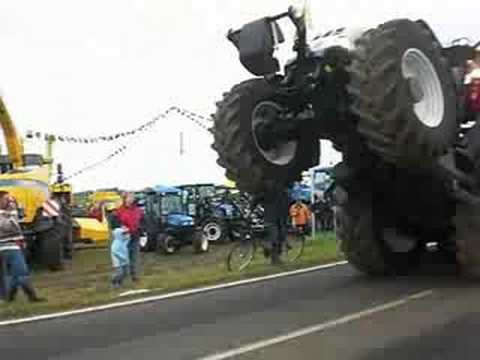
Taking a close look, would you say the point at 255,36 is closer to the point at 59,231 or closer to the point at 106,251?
the point at 59,231

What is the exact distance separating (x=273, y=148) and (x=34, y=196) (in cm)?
997

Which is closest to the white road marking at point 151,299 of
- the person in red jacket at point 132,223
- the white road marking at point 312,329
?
the person in red jacket at point 132,223

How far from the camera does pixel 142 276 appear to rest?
1898 cm

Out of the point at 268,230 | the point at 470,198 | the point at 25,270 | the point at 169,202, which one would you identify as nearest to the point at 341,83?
the point at 470,198

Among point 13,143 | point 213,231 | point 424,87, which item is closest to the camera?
point 424,87

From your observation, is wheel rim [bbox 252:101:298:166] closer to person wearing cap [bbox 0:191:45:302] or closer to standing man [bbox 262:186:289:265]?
person wearing cap [bbox 0:191:45:302]

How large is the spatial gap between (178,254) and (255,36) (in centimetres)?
1726

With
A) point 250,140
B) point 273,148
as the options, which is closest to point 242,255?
point 273,148

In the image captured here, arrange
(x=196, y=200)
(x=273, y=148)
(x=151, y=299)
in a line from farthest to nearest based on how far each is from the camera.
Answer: (x=196, y=200) → (x=151, y=299) → (x=273, y=148)

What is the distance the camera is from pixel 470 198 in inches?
496

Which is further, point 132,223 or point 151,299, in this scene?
point 132,223

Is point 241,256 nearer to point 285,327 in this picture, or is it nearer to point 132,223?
point 132,223

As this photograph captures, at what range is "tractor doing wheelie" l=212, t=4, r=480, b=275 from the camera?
10625 millimetres

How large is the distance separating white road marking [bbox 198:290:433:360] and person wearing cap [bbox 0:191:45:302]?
544cm
